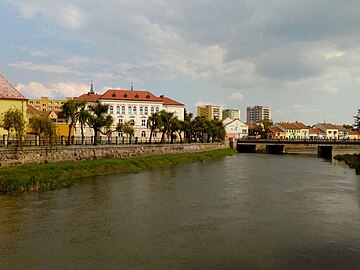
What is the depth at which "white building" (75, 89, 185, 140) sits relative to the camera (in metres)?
63.0

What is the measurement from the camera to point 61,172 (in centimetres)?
2864

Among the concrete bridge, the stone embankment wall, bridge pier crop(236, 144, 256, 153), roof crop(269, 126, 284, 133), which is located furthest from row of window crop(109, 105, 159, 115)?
roof crop(269, 126, 284, 133)

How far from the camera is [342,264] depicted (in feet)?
36.9

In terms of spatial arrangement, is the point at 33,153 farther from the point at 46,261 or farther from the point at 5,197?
the point at 46,261

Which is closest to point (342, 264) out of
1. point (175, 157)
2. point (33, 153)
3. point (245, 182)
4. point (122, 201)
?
point (122, 201)

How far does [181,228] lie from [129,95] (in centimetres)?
5260

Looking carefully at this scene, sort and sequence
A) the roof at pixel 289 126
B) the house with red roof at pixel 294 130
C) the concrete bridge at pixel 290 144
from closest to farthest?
the concrete bridge at pixel 290 144 < the house with red roof at pixel 294 130 < the roof at pixel 289 126

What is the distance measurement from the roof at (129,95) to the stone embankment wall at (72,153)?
58.1ft

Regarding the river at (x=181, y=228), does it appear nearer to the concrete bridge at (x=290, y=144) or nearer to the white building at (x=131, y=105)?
the white building at (x=131, y=105)

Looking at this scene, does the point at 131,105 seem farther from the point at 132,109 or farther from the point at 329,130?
the point at 329,130

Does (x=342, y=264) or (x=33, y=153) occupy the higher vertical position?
(x=33, y=153)

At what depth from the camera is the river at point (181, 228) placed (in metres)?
11.6

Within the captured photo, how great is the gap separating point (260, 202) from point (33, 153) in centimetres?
2080

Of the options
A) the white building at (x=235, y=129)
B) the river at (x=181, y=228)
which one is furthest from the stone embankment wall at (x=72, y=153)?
the white building at (x=235, y=129)
